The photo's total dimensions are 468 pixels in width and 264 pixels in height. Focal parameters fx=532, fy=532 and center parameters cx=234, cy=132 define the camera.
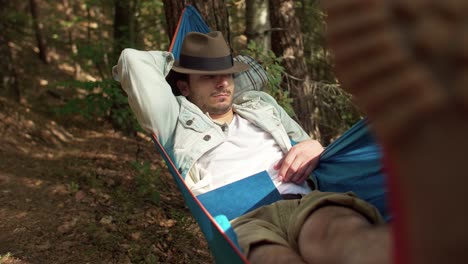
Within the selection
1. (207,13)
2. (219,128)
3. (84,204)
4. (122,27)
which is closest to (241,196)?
(219,128)

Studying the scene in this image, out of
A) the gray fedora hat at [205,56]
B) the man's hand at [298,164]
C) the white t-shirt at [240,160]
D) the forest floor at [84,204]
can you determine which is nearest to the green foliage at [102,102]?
the forest floor at [84,204]

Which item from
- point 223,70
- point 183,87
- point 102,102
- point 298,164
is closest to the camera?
point 298,164

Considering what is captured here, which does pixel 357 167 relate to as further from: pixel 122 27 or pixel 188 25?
pixel 122 27

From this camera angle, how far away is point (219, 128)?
249 centimetres

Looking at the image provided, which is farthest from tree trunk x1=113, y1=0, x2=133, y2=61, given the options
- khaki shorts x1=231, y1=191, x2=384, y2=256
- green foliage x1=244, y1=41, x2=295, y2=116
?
khaki shorts x1=231, y1=191, x2=384, y2=256

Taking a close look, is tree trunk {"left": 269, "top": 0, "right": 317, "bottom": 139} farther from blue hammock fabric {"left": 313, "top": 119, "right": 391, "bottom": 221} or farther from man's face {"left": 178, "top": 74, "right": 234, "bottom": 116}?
blue hammock fabric {"left": 313, "top": 119, "right": 391, "bottom": 221}

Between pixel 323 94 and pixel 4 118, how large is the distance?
2877 millimetres

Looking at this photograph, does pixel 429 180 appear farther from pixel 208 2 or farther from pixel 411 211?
pixel 208 2

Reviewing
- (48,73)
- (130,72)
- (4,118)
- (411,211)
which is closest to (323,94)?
(130,72)

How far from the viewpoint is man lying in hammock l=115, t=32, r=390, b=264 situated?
2.00m

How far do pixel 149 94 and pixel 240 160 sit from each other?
1.67 ft

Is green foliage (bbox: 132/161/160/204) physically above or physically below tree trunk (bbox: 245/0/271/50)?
below

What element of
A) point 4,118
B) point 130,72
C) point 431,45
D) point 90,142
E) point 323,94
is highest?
point 431,45

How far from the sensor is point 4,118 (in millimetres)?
4809
